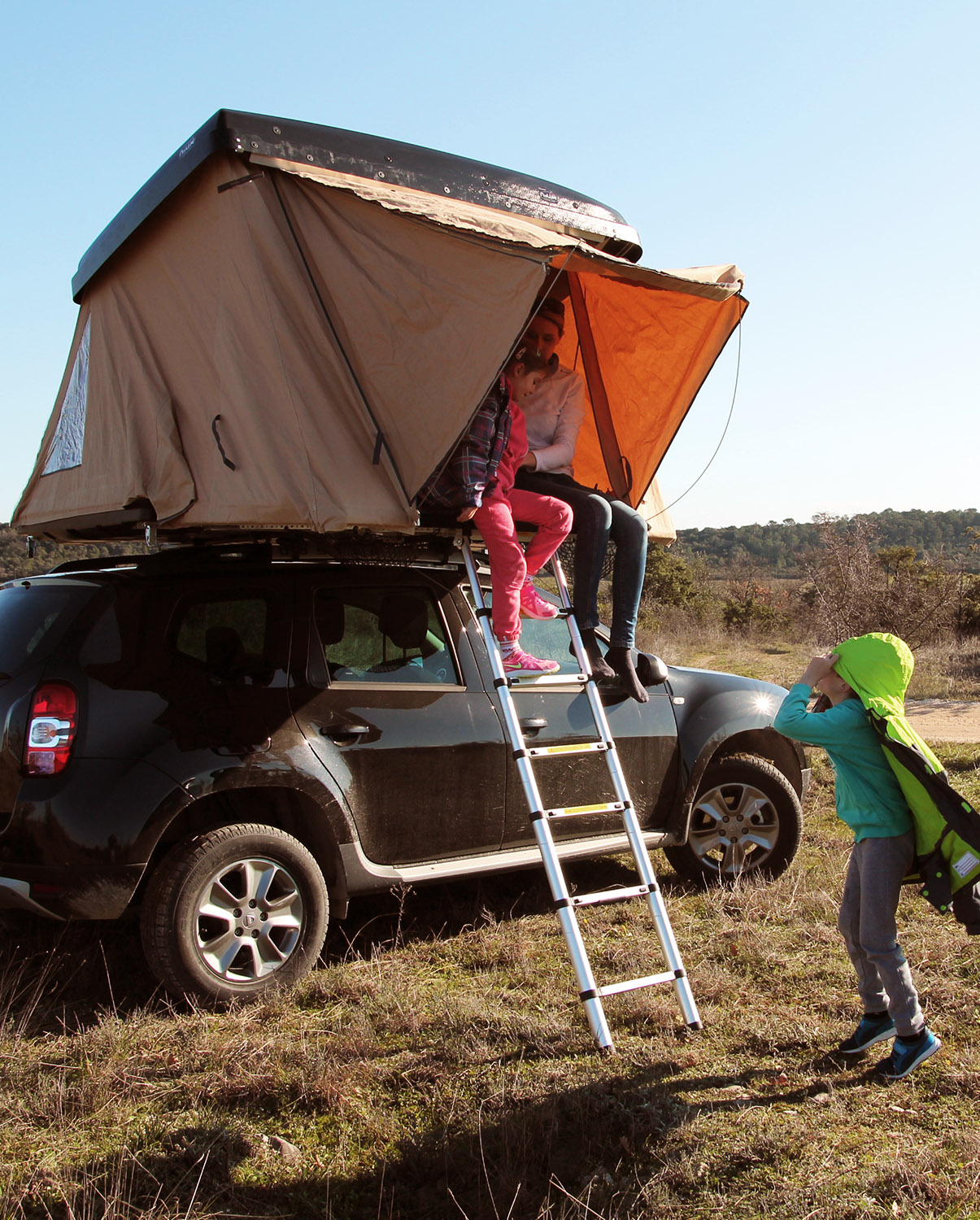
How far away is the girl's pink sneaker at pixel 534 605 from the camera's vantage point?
481 cm

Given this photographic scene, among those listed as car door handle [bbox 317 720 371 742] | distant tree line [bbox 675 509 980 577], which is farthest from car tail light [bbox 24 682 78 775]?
distant tree line [bbox 675 509 980 577]

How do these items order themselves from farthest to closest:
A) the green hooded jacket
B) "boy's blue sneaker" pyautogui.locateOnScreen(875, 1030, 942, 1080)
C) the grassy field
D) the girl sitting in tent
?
the girl sitting in tent
"boy's blue sneaker" pyautogui.locateOnScreen(875, 1030, 942, 1080)
the green hooded jacket
the grassy field

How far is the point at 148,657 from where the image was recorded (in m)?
4.24

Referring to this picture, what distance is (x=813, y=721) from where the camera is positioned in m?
3.69

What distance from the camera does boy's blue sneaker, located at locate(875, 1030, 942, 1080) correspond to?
11.4ft

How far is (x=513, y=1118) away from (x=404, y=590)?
2.52m

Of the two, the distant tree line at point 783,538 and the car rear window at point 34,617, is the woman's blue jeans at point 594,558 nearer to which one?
the car rear window at point 34,617

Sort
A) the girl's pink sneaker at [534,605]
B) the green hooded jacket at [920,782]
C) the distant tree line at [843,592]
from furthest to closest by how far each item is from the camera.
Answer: the distant tree line at [843,592] < the girl's pink sneaker at [534,605] < the green hooded jacket at [920,782]

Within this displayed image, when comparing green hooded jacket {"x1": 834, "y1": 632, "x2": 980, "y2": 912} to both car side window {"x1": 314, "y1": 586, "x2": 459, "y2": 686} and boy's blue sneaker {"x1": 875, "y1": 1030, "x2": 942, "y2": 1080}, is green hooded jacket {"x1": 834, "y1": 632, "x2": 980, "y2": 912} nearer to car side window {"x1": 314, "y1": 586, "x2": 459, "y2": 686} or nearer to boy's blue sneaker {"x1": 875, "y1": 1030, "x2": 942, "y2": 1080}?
boy's blue sneaker {"x1": 875, "y1": 1030, "x2": 942, "y2": 1080}

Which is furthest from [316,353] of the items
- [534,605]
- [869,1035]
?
[869,1035]

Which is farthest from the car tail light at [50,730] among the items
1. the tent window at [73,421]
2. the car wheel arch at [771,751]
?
the car wheel arch at [771,751]

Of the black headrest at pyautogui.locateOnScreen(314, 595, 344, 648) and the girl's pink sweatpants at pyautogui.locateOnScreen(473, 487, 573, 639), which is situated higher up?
the girl's pink sweatpants at pyautogui.locateOnScreen(473, 487, 573, 639)

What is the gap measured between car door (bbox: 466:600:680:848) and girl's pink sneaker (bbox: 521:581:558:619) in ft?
1.16

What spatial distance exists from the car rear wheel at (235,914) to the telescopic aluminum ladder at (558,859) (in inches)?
39.9
